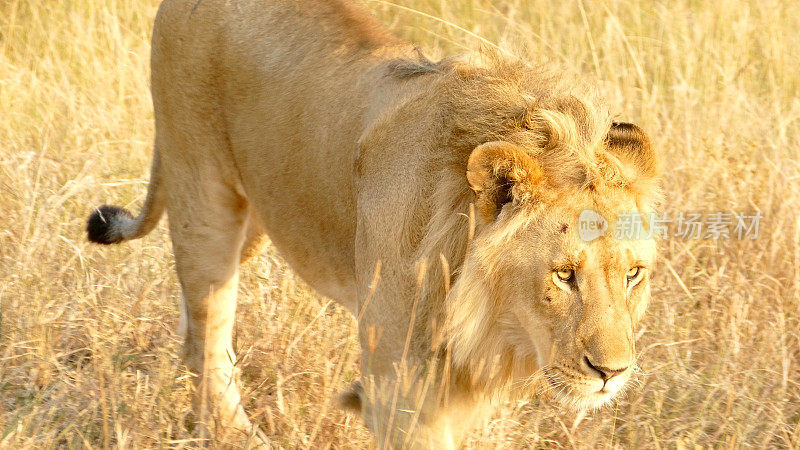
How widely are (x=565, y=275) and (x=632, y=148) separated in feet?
1.32

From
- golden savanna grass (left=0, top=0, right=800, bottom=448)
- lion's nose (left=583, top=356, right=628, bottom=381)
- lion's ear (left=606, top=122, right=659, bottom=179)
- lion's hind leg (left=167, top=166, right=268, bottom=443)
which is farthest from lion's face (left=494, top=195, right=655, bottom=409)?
lion's hind leg (left=167, top=166, right=268, bottom=443)

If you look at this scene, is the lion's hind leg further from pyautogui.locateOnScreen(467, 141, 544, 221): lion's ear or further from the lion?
pyautogui.locateOnScreen(467, 141, 544, 221): lion's ear

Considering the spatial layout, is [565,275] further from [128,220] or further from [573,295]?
[128,220]

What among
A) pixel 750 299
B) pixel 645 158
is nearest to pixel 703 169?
pixel 750 299

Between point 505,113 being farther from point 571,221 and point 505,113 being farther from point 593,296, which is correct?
point 593,296

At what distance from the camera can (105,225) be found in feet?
12.8

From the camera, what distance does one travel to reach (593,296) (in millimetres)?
2324

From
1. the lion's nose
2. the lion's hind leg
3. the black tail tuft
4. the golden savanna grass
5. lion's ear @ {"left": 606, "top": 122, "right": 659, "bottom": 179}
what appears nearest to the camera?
the lion's nose

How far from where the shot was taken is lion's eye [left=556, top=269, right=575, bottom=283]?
7.68 ft

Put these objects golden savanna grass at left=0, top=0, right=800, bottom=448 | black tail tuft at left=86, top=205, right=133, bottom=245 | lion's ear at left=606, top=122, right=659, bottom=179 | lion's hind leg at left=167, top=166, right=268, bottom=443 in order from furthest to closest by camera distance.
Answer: black tail tuft at left=86, top=205, right=133, bottom=245 → lion's hind leg at left=167, top=166, right=268, bottom=443 → golden savanna grass at left=0, top=0, right=800, bottom=448 → lion's ear at left=606, top=122, right=659, bottom=179

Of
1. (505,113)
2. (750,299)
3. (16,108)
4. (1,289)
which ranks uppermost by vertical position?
(505,113)

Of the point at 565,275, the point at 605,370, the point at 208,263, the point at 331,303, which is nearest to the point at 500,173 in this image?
the point at 565,275

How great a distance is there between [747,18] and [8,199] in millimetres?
3991

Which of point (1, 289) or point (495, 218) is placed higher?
point (495, 218)
